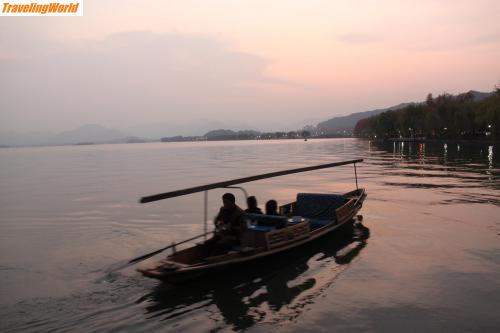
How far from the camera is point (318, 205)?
695 inches

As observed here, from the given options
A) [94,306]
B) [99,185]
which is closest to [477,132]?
[99,185]

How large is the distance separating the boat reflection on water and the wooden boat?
479 millimetres

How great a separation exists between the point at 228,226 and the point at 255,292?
6.78 feet

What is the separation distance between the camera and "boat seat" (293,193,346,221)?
1752 cm

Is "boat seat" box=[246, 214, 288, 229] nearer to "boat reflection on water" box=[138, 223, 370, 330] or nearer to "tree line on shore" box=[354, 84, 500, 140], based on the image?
"boat reflection on water" box=[138, 223, 370, 330]

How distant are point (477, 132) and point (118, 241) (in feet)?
447

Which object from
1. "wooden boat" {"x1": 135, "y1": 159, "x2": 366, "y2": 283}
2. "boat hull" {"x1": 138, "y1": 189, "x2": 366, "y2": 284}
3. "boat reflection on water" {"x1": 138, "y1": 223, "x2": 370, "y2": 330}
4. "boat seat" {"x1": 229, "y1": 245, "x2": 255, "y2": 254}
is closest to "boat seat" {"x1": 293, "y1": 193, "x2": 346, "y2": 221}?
"wooden boat" {"x1": 135, "y1": 159, "x2": 366, "y2": 283}

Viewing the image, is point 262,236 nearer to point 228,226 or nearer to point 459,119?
point 228,226

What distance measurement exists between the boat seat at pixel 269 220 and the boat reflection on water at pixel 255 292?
949 mm

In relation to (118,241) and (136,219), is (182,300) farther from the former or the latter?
(136,219)

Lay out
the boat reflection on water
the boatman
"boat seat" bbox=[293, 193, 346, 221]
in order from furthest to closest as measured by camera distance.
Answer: "boat seat" bbox=[293, 193, 346, 221]
the boatman
the boat reflection on water

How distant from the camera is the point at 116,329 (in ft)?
29.9

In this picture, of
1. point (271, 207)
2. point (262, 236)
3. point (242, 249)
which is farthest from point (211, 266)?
point (271, 207)

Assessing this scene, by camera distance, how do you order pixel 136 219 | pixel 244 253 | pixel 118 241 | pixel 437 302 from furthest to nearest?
pixel 136 219 < pixel 118 241 < pixel 244 253 < pixel 437 302
